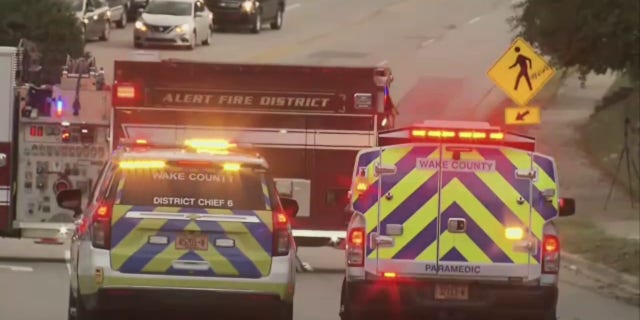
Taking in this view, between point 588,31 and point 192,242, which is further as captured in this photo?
point 588,31

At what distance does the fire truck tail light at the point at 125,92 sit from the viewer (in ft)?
64.2

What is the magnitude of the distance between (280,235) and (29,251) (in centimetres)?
1081

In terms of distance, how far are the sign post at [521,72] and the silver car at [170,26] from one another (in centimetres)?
2486

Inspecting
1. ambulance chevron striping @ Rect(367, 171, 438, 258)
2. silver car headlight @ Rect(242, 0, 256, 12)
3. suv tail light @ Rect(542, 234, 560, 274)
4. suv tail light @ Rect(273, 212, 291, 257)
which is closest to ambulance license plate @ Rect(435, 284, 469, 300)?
ambulance chevron striping @ Rect(367, 171, 438, 258)

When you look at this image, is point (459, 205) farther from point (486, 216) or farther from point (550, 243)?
point (550, 243)

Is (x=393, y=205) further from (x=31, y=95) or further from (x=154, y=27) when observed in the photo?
(x=154, y=27)

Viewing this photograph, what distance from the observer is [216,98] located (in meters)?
19.8

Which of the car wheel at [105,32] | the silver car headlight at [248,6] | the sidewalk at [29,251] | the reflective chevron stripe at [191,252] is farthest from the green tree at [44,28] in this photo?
the reflective chevron stripe at [191,252]

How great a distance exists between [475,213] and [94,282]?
9.99ft

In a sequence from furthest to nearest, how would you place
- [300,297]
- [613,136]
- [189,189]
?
[613,136]
[300,297]
[189,189]

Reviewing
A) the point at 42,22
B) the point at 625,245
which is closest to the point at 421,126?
the point at 625,245

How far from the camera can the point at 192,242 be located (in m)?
12.8

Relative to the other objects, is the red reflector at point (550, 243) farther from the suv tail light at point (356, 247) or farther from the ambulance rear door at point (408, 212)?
the suv tail light at point (356, 247)

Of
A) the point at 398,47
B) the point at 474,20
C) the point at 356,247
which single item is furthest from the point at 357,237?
the point at 474,20
